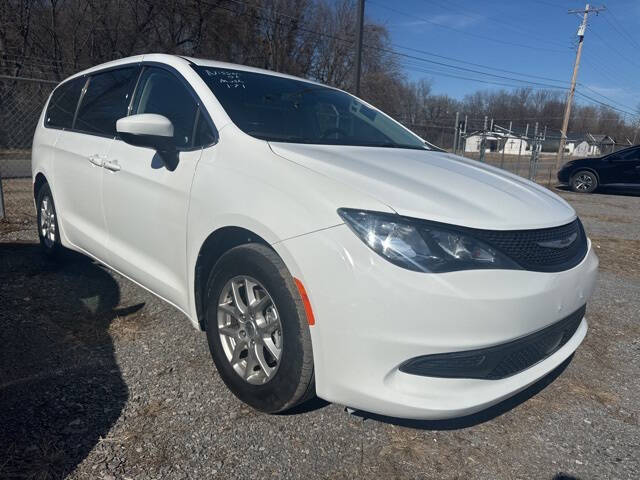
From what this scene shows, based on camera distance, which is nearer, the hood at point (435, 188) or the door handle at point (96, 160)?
the hood at point (435, 188)

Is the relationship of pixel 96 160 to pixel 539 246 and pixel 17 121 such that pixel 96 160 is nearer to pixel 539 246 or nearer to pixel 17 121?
pixel 539 246

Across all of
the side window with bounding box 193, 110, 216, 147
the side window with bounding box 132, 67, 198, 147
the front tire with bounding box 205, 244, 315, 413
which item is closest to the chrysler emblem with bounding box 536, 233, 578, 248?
the front tire with bounding box 205, 244, 315, 413

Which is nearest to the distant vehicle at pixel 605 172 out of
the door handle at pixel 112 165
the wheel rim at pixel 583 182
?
the wheel rim at pixel 583 182

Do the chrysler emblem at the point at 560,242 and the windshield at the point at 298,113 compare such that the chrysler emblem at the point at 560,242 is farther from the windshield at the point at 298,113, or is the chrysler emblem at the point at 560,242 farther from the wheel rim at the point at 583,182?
the wheel rim at the point at 583,182

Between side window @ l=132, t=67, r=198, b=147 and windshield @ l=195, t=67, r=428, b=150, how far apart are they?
0.57 ft

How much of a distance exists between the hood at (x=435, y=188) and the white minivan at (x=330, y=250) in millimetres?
11

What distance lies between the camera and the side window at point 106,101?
3.19m

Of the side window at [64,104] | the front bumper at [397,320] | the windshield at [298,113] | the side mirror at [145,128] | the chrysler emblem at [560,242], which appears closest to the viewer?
the front bumper at [397,320]

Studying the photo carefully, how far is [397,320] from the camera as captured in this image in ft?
5.65

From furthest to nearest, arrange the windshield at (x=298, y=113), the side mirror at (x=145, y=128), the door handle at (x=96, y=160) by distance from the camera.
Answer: the door handle at (x=96, y=160)
the windshield at (x=298, y=113)
the side mirror at (x=145, y=128)

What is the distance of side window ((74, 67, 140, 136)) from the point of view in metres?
3.19

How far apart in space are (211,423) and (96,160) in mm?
1985

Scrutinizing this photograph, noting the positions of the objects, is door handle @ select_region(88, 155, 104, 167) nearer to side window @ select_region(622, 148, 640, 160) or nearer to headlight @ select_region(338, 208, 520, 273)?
headlight @ select_region(338, 208, 520, 273)

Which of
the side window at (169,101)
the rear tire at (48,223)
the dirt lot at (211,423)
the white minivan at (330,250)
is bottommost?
the dirt lot at (211,423)
